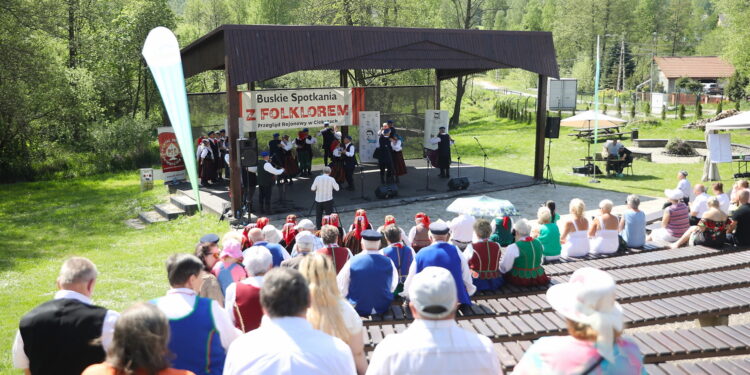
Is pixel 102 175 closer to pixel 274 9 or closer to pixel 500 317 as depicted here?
pixel 500 317

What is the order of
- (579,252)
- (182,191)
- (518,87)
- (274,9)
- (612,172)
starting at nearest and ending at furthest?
(579,252), (182,191), (612,172), (274,9), (518,87)

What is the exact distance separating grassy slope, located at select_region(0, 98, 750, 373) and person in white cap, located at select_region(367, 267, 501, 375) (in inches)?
196

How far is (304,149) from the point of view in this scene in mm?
17219

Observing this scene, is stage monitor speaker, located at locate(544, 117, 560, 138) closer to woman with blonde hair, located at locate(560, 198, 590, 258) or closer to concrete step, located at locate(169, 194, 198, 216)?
woman with blonde hair, located at locate(560, 198, 590, 258)

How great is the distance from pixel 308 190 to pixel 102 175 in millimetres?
10807

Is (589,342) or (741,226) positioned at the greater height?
(589,342)

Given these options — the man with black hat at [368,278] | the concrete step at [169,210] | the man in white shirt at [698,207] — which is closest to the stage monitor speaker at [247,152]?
the concrete step at [169,210]

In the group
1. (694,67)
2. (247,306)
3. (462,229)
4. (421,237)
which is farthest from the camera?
(694,67)

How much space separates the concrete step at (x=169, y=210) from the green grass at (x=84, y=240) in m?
0.37

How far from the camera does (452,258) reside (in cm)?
550

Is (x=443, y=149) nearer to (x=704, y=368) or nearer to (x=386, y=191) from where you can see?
(x=386, y=191)

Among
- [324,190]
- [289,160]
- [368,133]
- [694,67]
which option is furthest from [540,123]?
[694,67]

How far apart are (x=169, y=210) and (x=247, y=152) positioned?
353 cm

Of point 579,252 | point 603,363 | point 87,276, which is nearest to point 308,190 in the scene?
point 579,252
